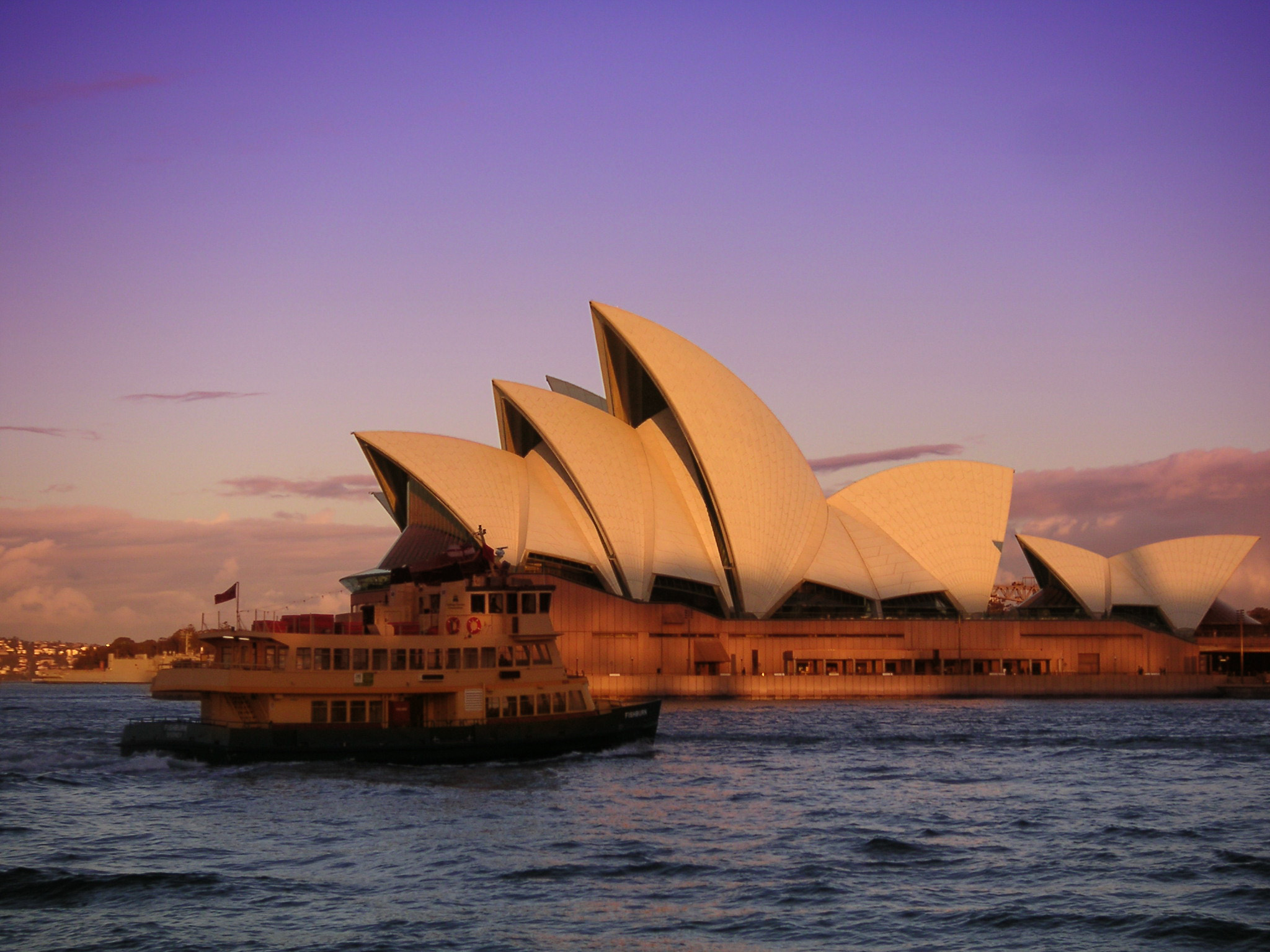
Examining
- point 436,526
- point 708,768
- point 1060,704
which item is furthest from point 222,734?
point 1060,704

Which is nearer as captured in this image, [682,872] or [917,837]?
[682,872]

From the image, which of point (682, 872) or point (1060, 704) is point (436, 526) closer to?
point (1060, 704)

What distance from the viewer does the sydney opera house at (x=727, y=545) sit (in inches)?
3095

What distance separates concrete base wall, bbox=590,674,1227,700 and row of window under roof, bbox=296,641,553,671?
35.0 meters

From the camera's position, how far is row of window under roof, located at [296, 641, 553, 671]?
3631 cm

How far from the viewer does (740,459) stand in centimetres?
8119

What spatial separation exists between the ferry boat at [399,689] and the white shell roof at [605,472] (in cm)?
3824

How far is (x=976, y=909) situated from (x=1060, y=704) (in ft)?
190

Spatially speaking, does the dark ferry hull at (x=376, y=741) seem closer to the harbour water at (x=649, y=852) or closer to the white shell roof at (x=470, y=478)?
the harbour water at (x=649, y=852)

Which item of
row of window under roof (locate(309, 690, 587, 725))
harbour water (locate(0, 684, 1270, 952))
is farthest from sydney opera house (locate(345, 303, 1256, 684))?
harbour water (locate(0, 684, 1270, 952))

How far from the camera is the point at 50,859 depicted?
2353cm

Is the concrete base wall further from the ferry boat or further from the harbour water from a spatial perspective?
the ferry boat

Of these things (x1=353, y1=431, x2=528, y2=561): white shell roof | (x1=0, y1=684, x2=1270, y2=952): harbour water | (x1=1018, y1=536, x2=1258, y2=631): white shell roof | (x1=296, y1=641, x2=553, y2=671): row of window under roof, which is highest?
(x1=353, y1=431, x2=528, y2=561): white shell roof

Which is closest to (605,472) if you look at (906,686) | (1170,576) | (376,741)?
(906,686)
